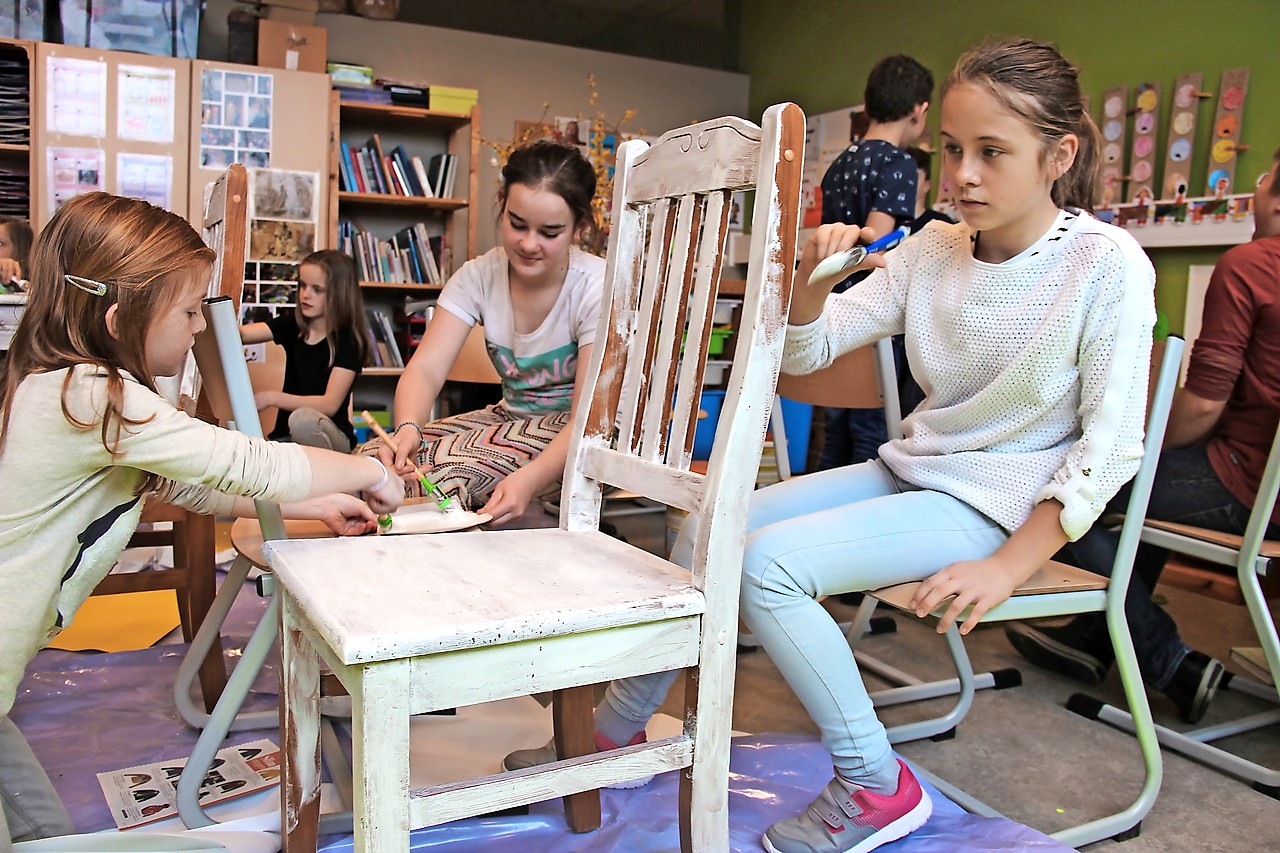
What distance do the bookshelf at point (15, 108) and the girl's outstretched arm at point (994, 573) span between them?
4.16m

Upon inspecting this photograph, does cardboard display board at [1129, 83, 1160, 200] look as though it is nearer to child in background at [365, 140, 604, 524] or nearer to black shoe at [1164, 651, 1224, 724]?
black shoe at [1164, 651, 1224, 724]

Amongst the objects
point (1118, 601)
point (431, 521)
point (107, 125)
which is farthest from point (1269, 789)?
point (107, 125)

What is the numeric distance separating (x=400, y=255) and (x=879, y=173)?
281 centimetres

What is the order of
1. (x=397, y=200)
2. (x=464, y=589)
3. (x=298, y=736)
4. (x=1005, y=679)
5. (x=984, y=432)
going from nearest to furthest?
(x=464, y=589)
(x=298, y=736)
(x=984, y=432)
(x=1005, y=679)
(x=397, y=200)

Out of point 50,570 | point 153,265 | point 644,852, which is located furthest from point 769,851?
point 153,265

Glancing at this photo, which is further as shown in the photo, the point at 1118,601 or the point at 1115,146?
the point at 1115,146

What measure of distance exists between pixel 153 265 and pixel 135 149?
3.49m

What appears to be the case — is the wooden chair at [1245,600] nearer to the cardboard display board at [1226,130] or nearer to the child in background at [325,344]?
the cardboard display board at [1226,130]

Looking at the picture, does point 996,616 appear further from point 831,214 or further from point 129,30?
point 129,30

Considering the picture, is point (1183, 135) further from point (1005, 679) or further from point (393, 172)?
point (393, 172)

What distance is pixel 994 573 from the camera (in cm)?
120

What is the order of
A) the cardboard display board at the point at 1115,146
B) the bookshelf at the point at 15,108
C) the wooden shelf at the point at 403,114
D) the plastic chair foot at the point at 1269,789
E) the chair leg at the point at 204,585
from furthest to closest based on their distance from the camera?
the wooden shelf at the point at 403,114 < the bookshelf at the point at 15,108 < the cardboard display board at the point at 1115,146 < the chair leg at the point at 204,585 < the plastic chair foot at the point at 1269,789

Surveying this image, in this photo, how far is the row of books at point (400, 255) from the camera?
457 cm

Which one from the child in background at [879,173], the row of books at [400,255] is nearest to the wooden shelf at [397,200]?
the row of books at [400,255]
